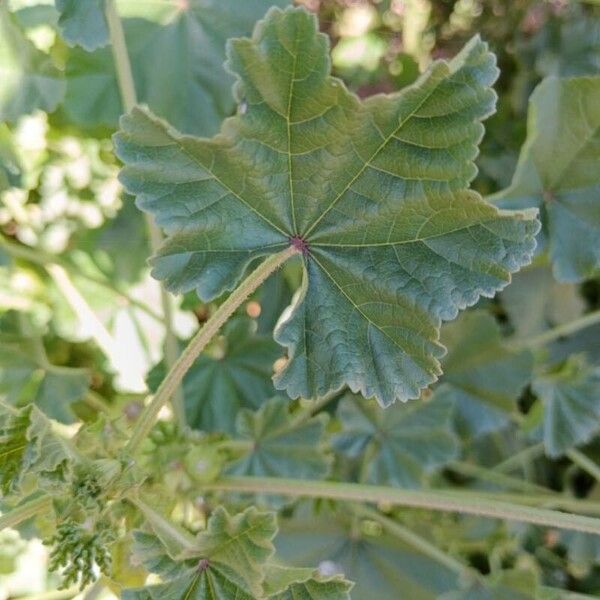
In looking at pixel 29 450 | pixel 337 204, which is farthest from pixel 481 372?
pixel 29 450

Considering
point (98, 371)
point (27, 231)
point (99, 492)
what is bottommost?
point (99, 492)

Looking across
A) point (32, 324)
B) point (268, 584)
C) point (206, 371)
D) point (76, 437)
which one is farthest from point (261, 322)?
point (268, 584)

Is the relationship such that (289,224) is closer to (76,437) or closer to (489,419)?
(76,437)

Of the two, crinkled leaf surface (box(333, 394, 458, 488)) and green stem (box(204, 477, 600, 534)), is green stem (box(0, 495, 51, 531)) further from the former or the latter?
crinkled leaf surface (box(333, 394, 458, 488))

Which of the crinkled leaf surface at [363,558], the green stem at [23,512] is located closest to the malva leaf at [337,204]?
the green stem at [23,512]

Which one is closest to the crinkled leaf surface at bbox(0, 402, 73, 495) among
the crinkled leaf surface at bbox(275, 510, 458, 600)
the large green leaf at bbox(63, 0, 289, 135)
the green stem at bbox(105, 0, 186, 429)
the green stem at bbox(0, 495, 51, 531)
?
the green stem at bbox(0, 495, 51, 531)

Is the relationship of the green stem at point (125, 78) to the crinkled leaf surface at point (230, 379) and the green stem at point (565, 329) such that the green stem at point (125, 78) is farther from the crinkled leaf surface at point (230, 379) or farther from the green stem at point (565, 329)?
the green stem at point (565, 329)
